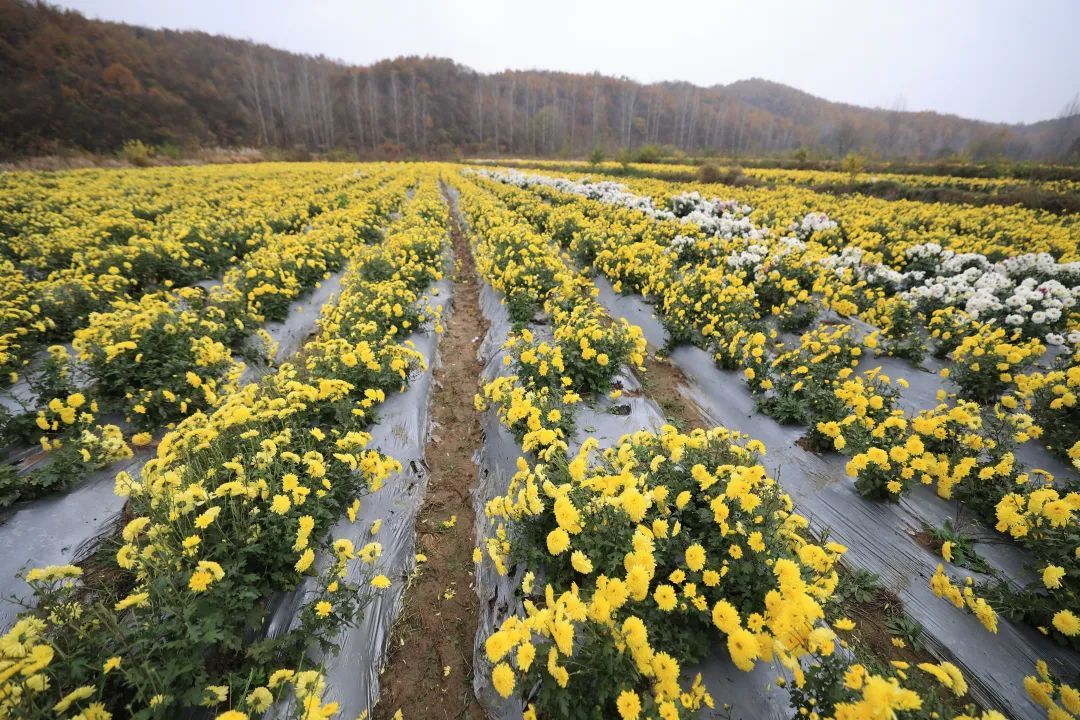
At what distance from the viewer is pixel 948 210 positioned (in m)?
14.4

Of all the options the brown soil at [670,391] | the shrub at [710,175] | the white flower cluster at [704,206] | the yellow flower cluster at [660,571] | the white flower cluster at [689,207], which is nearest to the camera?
the yellow flower cluster at [660,571]

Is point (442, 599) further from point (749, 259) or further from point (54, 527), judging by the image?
point (749, 259)

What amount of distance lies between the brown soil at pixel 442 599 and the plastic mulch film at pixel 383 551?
12cm

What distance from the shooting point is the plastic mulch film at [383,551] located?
2719 mm

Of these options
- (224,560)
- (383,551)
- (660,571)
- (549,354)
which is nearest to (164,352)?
(224,560)

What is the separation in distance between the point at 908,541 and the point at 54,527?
7214mm

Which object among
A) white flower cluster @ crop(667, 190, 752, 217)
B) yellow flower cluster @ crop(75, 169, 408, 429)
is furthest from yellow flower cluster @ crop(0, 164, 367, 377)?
white flower cluster @ crop(667, 190, 752, 217)

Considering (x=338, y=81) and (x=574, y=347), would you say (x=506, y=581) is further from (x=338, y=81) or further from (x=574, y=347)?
(x=338, y=81)

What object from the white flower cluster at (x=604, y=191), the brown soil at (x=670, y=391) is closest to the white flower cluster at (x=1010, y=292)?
the brown soil at (x=670, y=391)

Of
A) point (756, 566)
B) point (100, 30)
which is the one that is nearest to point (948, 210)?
point (756, 566)

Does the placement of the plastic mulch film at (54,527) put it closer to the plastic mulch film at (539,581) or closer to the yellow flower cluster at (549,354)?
the plastic mulch film at (539,581)

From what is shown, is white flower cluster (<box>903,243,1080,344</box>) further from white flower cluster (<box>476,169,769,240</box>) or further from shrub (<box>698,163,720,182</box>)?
shrub (<box>698,163,720,182</box>)

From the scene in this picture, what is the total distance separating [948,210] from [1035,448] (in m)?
15.1

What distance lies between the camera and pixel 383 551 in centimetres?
358
